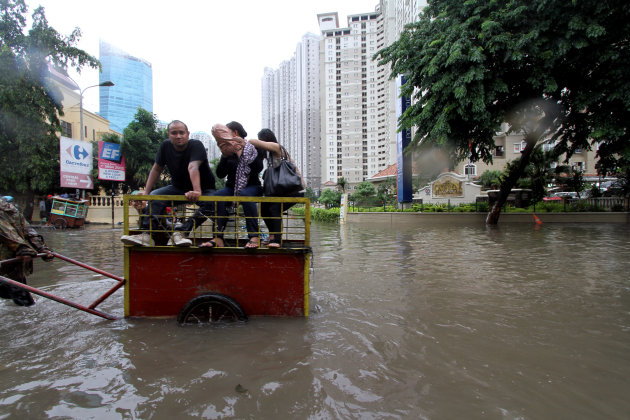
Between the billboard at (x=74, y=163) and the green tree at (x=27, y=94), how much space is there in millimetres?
2546

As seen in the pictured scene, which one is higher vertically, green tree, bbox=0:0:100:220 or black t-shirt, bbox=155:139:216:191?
green tree, bbox=0:0:100:220

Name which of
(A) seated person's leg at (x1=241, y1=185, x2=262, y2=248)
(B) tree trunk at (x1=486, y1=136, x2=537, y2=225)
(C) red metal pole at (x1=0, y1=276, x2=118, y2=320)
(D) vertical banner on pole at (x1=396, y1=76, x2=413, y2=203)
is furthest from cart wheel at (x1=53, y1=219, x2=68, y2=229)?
(B) tree trunk at (x1=486, y1=136, x2=537, y2=225)

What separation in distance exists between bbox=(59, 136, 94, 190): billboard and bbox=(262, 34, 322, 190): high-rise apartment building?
82.7m

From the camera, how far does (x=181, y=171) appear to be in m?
3.60

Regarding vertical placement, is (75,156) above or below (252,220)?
above

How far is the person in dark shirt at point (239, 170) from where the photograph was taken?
3.32 meters

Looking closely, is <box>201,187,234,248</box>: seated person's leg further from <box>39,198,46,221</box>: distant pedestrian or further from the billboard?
<box>39,198,46,221</box>: distant pedestrian

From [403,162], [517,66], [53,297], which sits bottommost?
[53,297]

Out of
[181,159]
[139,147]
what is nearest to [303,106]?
[139,147]

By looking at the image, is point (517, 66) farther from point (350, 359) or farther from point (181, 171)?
point (350, 359)

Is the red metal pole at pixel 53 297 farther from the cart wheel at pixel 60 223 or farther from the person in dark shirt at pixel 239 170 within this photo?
the cart wheel at pixel 60 223

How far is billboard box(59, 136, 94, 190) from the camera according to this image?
16016 mm

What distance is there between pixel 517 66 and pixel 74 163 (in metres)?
19.8

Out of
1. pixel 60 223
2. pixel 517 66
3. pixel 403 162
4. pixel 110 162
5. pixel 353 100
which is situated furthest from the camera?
pixel 353 100
